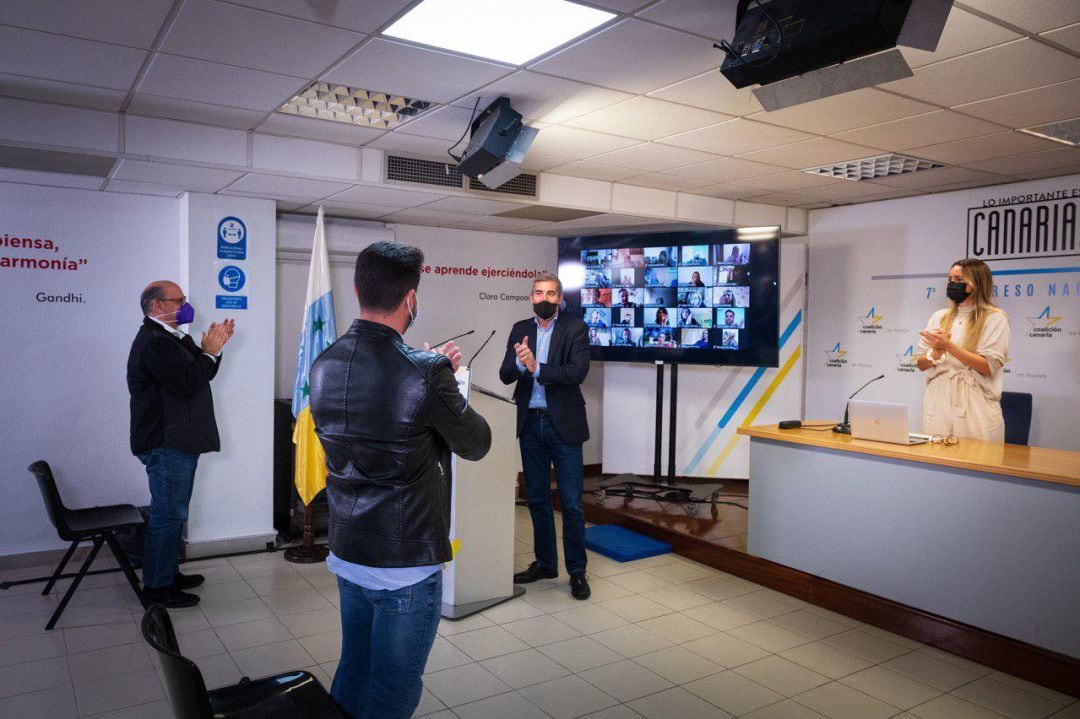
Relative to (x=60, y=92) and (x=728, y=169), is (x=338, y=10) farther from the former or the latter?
(x=728, y=169)

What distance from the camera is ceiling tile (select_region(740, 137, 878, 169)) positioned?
177 inches

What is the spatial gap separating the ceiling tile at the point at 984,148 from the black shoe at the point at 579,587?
3.33m

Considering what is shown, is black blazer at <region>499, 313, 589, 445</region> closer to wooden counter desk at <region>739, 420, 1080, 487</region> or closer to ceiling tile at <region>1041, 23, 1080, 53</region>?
wooden counter desk at <region>739, 420, 1080, 487</region>

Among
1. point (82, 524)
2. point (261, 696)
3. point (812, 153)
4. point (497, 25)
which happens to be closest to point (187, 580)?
point (82, 524)

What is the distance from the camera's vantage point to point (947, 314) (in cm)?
450

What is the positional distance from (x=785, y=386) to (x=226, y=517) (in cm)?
492

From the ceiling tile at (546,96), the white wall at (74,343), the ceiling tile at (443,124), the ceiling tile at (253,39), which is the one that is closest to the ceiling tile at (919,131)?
the ceiling tile at (546,96)

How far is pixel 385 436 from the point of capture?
6.07 ft

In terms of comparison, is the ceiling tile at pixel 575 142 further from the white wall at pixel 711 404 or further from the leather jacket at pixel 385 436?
the white wall at pixel 711 404

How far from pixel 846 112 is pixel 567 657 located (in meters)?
3.10

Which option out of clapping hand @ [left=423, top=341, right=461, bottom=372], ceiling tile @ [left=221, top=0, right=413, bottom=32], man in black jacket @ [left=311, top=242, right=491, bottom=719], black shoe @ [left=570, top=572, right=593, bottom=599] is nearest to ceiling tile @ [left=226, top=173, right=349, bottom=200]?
ceiling tile @ [left=221, top=0, right=413, bottom=32]

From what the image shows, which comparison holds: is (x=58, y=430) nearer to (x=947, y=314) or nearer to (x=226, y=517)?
(x=226, y=517)

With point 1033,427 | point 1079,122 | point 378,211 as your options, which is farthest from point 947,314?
point 378,211

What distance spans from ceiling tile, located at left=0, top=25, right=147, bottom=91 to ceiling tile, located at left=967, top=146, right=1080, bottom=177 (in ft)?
16.4
